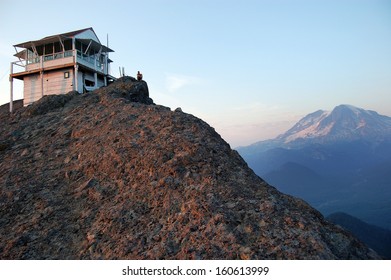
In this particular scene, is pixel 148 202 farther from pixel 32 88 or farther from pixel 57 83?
pixel 32 88

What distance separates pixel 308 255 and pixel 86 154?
1307cm

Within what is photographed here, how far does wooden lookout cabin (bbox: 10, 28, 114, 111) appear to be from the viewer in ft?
111

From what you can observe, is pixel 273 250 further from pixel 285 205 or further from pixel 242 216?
pixel 285 205

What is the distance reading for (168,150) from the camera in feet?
50.9

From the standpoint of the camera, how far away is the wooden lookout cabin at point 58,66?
3384cm

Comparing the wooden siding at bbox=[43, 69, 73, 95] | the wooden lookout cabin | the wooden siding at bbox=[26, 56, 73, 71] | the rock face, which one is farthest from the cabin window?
the rock face

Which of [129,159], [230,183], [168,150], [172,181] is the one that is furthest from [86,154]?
[230,183]

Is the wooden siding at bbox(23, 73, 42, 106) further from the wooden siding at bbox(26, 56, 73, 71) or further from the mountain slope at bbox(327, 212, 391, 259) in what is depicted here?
the mountain slope at bbox(327, 212, 391, 259)

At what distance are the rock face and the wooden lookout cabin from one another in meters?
16.0

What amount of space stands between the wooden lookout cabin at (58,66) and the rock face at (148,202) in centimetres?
1603

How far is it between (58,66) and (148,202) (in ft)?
91.7

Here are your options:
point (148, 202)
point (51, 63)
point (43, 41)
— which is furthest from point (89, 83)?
point (148, 202)

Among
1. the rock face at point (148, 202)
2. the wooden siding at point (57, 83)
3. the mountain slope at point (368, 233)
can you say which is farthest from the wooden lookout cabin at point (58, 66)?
the mountain slope at point (368, 233)

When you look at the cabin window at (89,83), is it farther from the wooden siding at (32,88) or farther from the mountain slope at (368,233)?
the mountain slope at (368,233)
